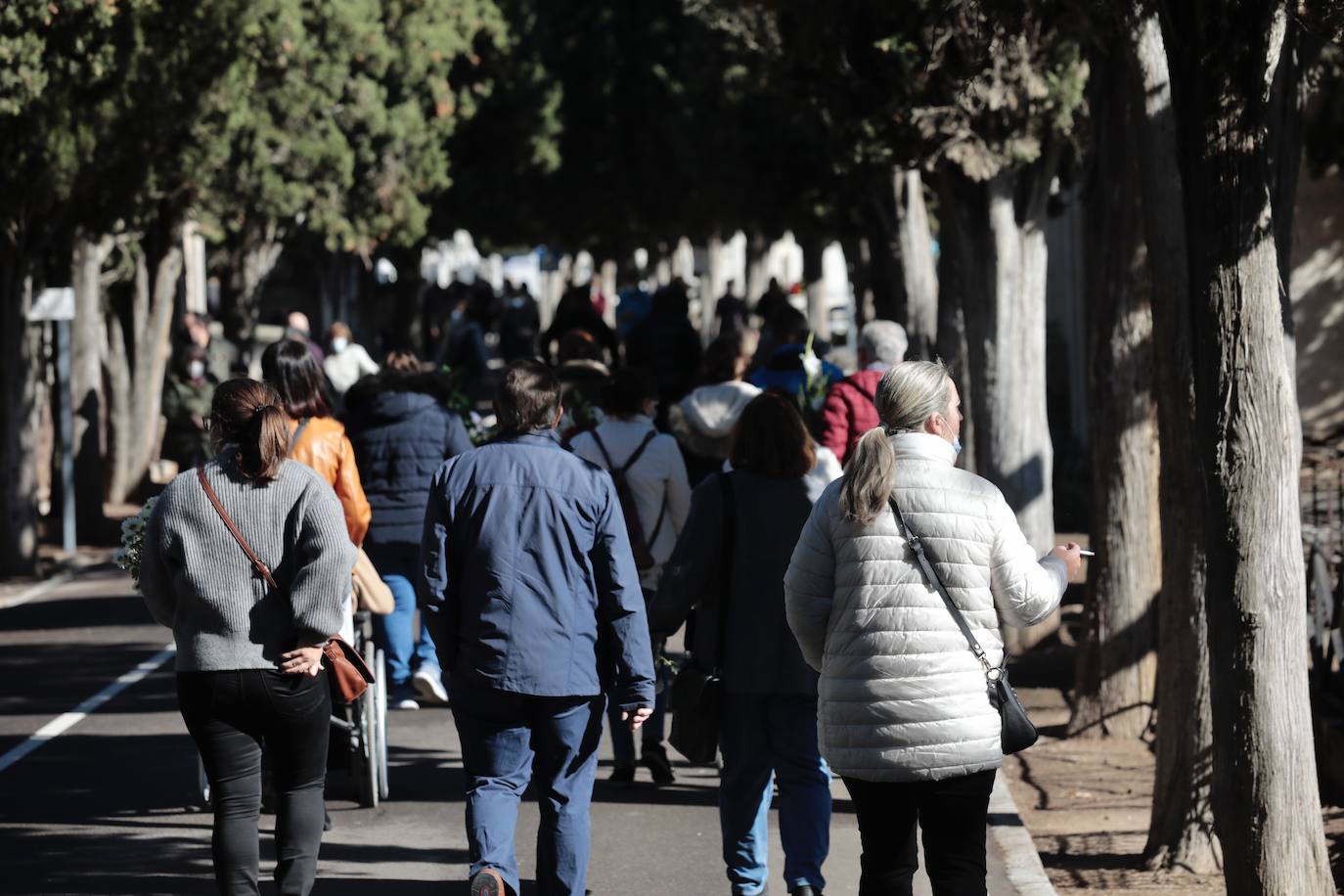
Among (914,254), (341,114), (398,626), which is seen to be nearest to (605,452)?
(398,626)

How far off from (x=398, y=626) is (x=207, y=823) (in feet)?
5.93

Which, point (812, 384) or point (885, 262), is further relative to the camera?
point (885, 262)

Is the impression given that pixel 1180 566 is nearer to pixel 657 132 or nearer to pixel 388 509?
pixel 388 509

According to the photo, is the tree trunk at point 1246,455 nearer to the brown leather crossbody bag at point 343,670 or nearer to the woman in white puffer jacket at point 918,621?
the woman in white puffer jacket at point 918,621

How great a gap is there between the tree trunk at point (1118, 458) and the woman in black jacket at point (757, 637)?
343cm

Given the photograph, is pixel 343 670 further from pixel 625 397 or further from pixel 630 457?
pixel 625 397

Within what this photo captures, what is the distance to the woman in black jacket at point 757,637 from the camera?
618 centimetres

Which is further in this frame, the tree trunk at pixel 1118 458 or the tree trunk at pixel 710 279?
the tree trunk at pixel 710 279

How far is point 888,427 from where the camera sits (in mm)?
4961

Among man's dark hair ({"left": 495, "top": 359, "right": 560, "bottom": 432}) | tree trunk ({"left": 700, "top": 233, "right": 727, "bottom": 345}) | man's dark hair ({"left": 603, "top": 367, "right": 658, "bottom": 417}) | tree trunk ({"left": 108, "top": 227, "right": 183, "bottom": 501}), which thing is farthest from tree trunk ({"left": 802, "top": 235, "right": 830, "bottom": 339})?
man's dark hair ({"left": 495, "top": 359, "right": 560, "bottom": 432})

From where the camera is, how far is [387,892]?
6848 millimetres

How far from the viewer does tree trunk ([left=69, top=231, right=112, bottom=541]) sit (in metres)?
18.5

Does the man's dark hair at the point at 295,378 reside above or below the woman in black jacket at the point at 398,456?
above

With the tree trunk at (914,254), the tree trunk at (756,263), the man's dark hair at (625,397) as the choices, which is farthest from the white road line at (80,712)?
the tree trunk at (756,263)
